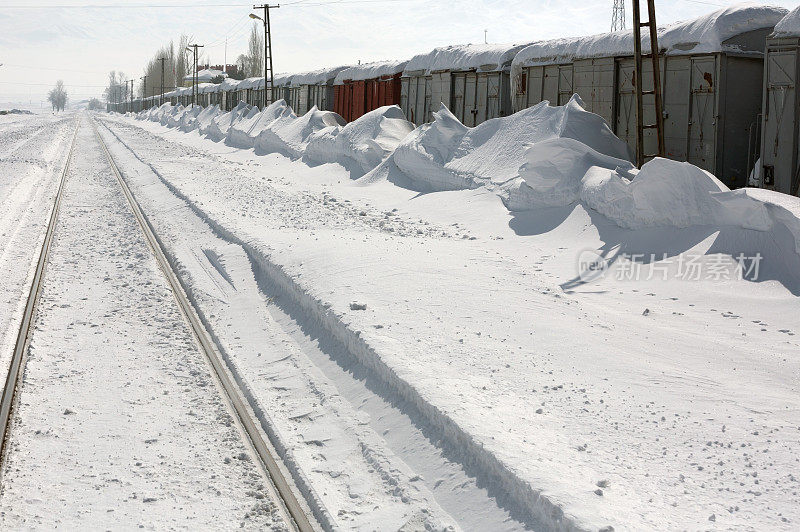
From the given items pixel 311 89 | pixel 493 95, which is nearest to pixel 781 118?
pixel 493 95

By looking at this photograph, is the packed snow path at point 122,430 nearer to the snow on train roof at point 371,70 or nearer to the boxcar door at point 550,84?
the boxcar door at point 550,84

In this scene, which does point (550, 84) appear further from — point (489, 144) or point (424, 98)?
point (424, 98)

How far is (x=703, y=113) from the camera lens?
1529 cm

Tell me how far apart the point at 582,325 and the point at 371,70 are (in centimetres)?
2639

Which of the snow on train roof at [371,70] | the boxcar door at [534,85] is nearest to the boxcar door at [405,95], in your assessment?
the snow on train roof at [371,70]

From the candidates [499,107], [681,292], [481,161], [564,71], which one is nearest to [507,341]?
[681,292]

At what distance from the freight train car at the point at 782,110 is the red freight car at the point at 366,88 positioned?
18.3m

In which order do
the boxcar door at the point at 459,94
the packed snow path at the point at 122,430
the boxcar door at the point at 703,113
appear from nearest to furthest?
the packed snow path at the point at 122,430
the boxcar door at the point at 703,113
the boxcar door at the point at 459,94

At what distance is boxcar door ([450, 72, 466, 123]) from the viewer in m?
24.6

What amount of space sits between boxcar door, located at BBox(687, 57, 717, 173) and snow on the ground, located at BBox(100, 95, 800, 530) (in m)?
1.50

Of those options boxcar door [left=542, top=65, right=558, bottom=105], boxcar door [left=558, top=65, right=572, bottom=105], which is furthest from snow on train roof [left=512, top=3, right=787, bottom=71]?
boxcar door [left=542, top=65, right=558, bottom=105]

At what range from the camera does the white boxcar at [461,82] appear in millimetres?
22609

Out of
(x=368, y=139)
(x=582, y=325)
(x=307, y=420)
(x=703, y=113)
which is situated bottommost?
(x=307, y=420)

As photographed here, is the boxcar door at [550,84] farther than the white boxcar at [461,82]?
No
